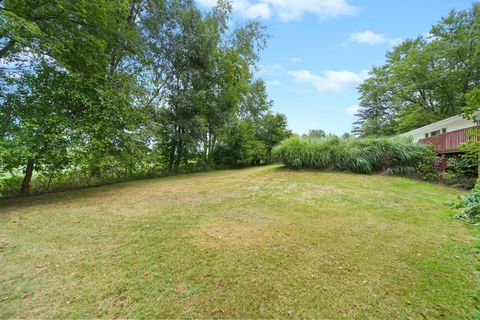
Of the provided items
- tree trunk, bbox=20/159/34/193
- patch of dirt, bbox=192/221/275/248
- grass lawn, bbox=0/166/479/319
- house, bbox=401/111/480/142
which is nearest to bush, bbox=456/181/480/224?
grass lawn, bbox=0/166/479/319

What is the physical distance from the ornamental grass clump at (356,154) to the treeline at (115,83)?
4536mm

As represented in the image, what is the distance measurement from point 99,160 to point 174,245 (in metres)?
4.43

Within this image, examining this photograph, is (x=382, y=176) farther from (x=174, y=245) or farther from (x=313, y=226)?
(x=174, y=245)

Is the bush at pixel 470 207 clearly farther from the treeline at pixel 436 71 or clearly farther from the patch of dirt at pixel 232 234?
the treeline at pixel 436 71

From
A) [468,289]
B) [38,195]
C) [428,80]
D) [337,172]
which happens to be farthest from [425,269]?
[428,80]

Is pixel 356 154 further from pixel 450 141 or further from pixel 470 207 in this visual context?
pixel 470 207

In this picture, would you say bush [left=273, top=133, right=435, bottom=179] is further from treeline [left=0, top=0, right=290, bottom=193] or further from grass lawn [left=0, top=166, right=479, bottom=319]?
treeline [left=0, top=0, right=290, bottom=193]

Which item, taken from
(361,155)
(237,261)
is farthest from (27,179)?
(361,155)

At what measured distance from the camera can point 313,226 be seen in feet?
9.55

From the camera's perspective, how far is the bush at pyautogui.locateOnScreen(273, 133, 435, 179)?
6762 millimetres

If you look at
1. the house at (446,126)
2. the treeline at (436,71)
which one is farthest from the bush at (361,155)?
the treeline at (436,71)

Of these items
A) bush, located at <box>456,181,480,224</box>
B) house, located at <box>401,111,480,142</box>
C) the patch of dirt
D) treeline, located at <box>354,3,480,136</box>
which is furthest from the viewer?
treeline, located at <box>354,3,480,136</box>

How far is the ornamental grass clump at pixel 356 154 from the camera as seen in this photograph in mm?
6852

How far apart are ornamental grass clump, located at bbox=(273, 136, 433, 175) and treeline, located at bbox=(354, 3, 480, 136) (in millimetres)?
9158
